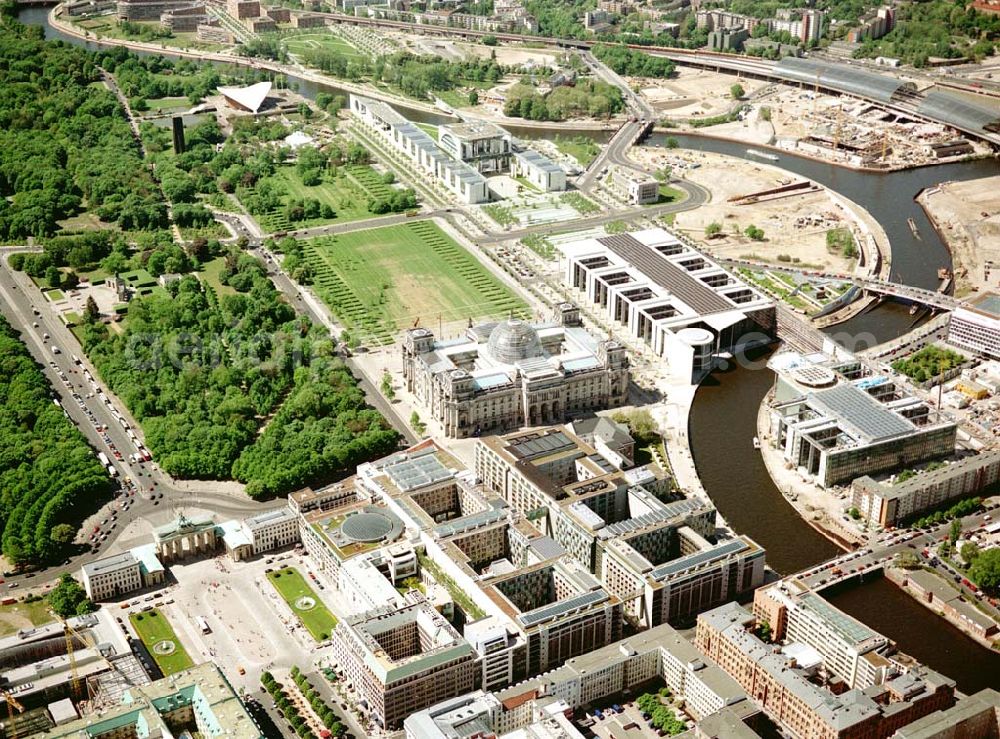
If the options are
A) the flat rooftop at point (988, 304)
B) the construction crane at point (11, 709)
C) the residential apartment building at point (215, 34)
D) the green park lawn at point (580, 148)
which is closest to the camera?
the construction crane at point (11, 709)

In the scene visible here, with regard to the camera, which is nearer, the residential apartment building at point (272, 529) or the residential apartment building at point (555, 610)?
the residential apartment building at point (555, 610)

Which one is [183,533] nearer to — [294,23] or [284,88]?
[284,88]

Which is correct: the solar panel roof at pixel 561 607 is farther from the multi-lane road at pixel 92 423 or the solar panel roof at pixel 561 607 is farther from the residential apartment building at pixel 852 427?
the residential apartment building at pixel 852 427

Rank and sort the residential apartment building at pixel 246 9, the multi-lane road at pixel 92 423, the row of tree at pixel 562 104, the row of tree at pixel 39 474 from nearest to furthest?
1. the row of tree at pixel 39 474
2. the multi-lane road at pixel 92 423
3. the row of tree at pixel 562 104
4. the residential apartment building at pixel 246 9

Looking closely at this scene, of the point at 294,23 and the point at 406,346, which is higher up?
the point at 294,23

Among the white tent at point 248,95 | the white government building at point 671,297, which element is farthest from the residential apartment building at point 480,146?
the white tent at point 248,95

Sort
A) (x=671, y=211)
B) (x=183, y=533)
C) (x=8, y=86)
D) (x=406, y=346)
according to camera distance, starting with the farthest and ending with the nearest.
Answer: (x=8, y=86) → (x=671, y=211) → (x=406, y=346) → (x=183, y=533)

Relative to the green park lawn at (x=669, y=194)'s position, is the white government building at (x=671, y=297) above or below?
below

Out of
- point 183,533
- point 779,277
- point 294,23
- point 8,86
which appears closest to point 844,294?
point 779,277
